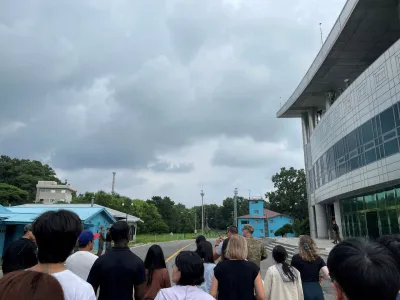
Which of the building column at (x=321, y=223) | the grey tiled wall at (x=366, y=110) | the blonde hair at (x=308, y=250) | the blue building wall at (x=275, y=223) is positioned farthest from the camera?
the blue building wall at (x=275, y=223)

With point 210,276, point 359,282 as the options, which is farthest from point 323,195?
point 359,282

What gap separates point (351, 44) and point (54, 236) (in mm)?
24202

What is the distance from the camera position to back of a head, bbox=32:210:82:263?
2150mm

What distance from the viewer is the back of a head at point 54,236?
2150 millimetres

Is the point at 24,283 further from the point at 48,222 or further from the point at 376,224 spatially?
the point at 376,224

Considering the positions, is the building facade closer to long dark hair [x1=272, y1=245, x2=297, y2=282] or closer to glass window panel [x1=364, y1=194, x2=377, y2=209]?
glass window panel [x1=364, y1=194, x2=377, y2=209]

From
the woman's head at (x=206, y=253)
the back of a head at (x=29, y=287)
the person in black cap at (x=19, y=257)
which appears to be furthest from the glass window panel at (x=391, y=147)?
the back of a head at (x=29, y=287)

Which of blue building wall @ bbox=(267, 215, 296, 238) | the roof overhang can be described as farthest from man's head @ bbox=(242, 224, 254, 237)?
blue building wall @ bbox=(267, 215, 296, 238)

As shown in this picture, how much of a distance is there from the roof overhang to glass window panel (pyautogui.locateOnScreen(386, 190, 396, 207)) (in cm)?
1079

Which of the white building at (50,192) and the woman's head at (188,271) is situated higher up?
the white building at (50,192)

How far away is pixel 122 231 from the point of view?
142 inches

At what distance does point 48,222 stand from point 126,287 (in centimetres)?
156

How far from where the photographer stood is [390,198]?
17.6 metres

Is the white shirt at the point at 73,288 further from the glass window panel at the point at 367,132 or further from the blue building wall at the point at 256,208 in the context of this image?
the blue building wall at the point at 256,208
